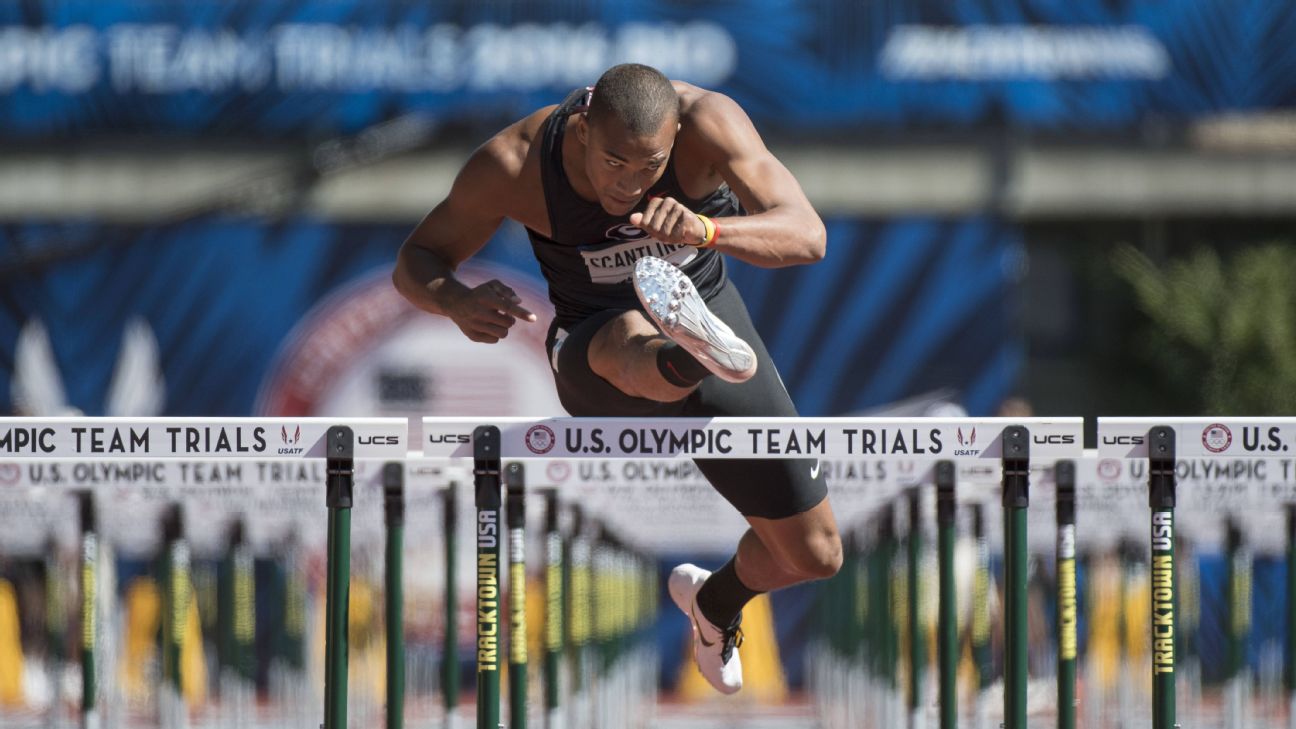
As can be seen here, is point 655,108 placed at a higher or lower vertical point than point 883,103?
lower

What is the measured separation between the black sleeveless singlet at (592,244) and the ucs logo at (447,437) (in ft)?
2.38

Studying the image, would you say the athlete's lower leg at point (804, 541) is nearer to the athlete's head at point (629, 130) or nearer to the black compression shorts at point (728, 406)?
the black compression shorts at point (728, 406)

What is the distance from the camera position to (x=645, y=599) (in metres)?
11.4

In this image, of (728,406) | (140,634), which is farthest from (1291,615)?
(140,634)

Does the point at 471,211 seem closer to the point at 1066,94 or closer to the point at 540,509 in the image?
the point at 540,509

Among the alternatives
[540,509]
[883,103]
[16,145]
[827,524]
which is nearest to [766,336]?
[883,103]

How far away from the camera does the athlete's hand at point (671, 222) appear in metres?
4.08

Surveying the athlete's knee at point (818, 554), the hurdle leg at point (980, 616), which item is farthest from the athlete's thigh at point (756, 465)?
the hurdle leg at point (980, 616)

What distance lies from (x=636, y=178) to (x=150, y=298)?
894 cm

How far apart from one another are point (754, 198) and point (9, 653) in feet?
26.2

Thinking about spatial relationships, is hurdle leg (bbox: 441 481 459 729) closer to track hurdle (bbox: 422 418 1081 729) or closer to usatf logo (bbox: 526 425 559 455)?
track hurdle (bbox: 422 418 1081 729)

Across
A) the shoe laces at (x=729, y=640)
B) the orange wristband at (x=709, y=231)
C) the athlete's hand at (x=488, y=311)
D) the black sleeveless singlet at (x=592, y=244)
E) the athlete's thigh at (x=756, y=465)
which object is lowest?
the shoe laces at (x=729, y=640)

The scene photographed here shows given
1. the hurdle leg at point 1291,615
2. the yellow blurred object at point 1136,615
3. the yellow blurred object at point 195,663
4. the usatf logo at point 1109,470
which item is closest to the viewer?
the hurdle leg at point 1291,615

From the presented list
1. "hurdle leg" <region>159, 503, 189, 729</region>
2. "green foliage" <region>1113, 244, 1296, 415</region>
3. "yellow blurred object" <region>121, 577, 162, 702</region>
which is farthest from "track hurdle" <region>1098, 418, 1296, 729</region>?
"green foliage" <region>1113, 244, 1296, 415</region>
